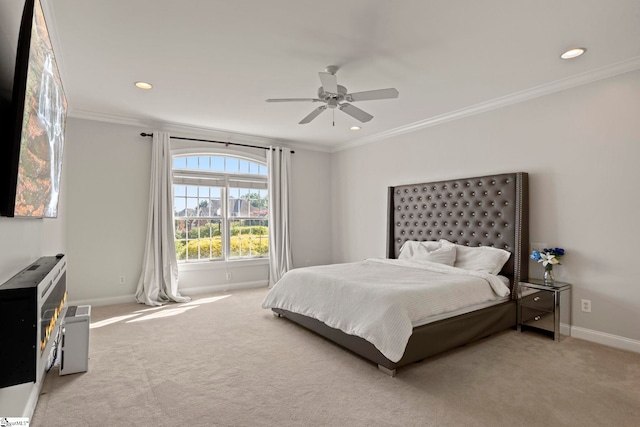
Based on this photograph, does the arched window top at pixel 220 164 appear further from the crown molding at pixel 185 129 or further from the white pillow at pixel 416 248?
the white pillow at pixel 416 248

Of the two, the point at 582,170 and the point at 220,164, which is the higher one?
the point at 220,164

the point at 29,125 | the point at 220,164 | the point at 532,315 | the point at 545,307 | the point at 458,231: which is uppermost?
the point at 220,164

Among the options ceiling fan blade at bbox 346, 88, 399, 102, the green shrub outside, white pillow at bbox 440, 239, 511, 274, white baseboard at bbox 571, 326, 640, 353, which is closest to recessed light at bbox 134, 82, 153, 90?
ceiling fan blade at bbox 346, 88, 399, 102

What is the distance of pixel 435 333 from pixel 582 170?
2.25 metres

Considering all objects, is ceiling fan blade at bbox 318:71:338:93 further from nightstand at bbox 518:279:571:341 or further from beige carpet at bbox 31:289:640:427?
nightstand at bbox 518:279:571:341

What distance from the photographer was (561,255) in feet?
11.2

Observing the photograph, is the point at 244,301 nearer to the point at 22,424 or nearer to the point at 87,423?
the point at 87,423

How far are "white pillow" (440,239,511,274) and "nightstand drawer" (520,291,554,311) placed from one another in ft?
1.25

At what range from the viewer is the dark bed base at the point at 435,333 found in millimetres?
2633

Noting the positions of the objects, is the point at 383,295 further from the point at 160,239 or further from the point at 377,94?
the point at 160,239

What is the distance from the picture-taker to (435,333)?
2.77 metres

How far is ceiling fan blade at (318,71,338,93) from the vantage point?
2.69m

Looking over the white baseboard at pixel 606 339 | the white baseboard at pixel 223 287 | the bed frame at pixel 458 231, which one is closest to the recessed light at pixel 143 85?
the bed frame at pixel 458 231

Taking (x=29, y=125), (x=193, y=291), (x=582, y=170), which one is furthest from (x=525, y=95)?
(x=193, y=291)
